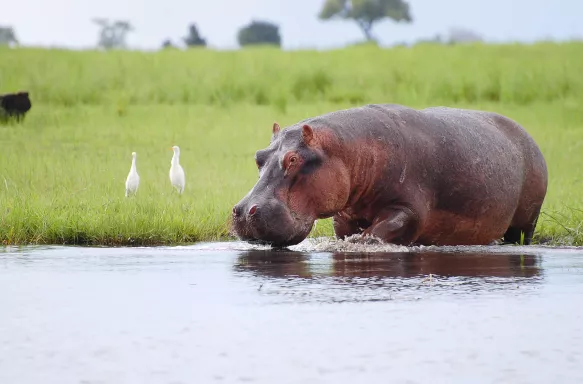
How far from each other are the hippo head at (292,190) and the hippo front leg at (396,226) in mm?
298

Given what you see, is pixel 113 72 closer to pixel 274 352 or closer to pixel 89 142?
pixel 89 142

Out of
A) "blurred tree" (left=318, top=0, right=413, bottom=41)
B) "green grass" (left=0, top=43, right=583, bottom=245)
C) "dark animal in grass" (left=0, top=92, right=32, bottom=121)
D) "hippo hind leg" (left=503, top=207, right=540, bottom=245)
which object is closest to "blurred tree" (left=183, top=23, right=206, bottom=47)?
"blurred tree" (left=318, top=0, right=413, bottom=41)

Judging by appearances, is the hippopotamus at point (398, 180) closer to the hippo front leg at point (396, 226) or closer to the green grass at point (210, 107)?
the hippo front leg at point (396, 226)

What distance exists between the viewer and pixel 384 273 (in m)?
6.43

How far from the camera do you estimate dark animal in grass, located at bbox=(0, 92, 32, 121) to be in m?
20.7

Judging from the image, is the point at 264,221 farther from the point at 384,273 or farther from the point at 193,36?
the point at 193,36

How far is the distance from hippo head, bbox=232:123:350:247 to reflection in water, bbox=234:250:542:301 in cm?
20

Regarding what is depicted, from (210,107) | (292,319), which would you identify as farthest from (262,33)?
(292,319)

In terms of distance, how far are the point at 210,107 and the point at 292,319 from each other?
17596mm

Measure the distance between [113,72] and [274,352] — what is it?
68.9 ft

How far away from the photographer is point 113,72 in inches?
981

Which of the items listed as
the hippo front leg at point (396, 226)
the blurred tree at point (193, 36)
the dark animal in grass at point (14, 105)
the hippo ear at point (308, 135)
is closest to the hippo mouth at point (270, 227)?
the hippo ear at point (308, 135)

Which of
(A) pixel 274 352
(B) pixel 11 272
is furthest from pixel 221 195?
(A) pixel 274 352

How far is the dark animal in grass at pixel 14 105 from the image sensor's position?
20688 mm
